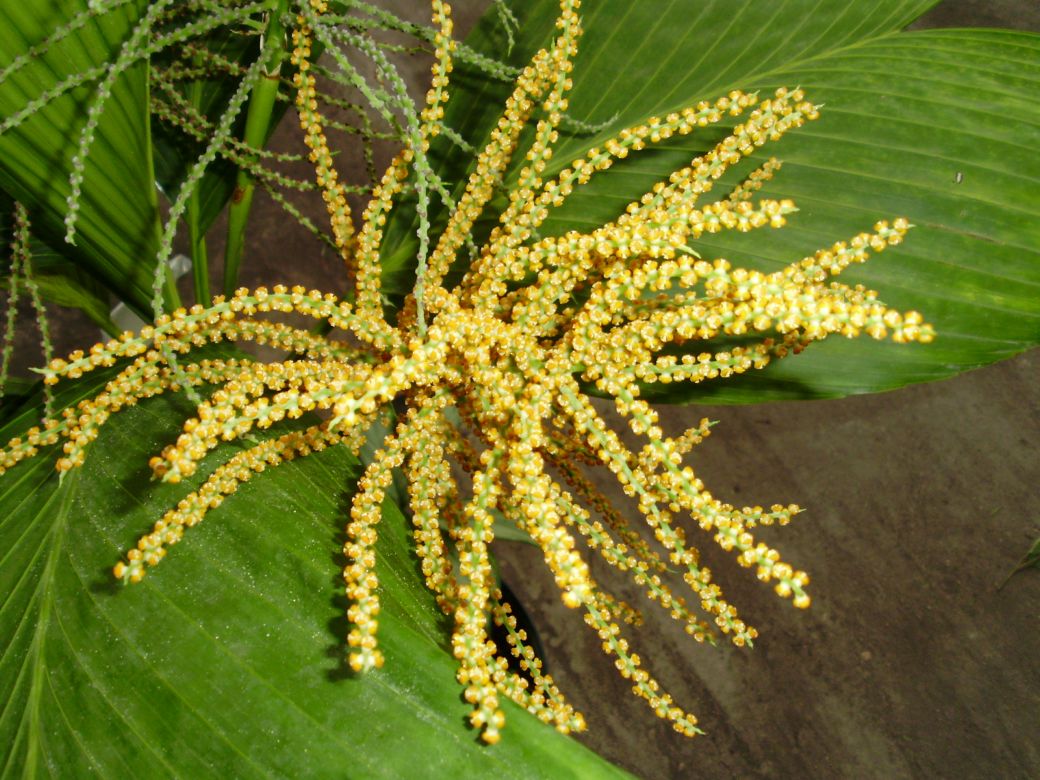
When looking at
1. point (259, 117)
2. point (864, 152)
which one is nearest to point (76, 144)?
point (259, 117)

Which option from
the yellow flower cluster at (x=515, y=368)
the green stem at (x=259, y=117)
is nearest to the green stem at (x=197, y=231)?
the green stem at (x=259, y=117)

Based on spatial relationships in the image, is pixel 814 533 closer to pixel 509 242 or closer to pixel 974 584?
pixel 974 584

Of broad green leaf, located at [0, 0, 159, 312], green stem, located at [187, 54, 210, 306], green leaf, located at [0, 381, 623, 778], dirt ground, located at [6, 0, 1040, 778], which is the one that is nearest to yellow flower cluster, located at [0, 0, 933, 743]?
green leaf, located at [0, 381, 623, 778]

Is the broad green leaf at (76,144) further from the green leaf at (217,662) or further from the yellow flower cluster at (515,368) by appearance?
the green leaf at (217,662)

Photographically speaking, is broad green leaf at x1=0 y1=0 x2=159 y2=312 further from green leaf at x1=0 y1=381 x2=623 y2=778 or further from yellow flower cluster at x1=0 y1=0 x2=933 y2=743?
green leaf at x1=0 y1=381 x2=623 y2=778

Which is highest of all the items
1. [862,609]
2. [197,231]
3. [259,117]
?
[259,117]

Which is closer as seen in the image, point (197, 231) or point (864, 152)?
point (864, 152)

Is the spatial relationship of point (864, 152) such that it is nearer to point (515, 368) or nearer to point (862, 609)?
point (515, 368)
